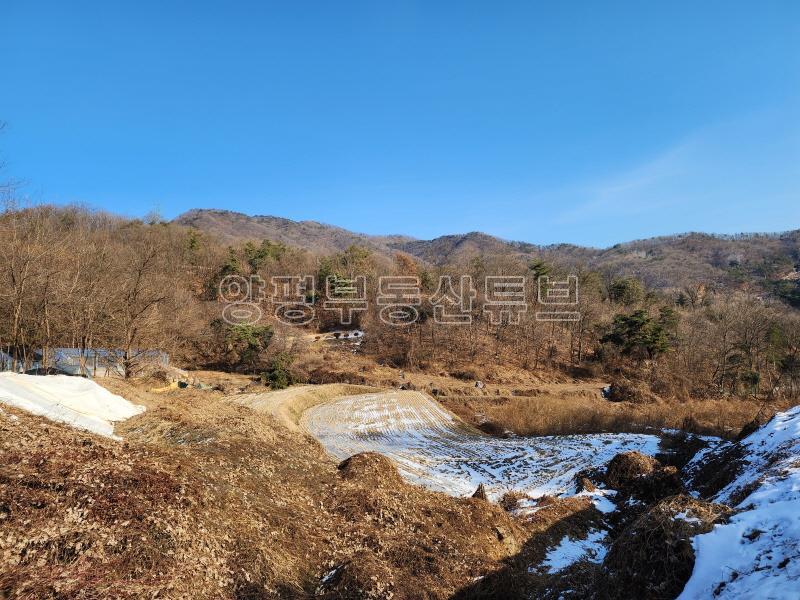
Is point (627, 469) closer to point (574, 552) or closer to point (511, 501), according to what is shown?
point (511, 501)

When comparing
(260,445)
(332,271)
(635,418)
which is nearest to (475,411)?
(635,418)

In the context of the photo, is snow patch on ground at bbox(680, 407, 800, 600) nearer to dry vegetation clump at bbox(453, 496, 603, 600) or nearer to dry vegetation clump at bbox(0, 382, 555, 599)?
dry vegetation clump at bbox(453, 496, 603, 600)

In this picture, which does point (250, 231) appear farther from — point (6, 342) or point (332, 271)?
point (6, 342)

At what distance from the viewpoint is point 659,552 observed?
4066 millimetres

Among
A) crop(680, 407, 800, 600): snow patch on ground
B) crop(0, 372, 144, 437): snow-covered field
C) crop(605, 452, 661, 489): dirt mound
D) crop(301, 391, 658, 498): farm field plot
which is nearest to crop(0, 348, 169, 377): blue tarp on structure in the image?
crop(301, 391, 658, 498): farm field plot

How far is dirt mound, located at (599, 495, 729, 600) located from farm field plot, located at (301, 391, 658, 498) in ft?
23.3

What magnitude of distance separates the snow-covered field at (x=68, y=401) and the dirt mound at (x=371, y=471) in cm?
460

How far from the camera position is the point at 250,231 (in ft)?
496

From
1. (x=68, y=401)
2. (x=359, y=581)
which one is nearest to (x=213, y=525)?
(x=359, y=581)

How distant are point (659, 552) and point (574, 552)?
353 cm

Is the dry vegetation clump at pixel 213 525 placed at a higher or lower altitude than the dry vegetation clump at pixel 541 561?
higher

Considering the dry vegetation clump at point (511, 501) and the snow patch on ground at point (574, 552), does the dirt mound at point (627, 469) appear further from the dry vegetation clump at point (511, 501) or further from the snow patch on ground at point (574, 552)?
the snow patch on ground at point (574, 552)

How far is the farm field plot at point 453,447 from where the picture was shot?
41.6ft

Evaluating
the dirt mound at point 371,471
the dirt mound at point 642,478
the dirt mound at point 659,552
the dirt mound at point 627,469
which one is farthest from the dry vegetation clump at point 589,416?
the dirt mound at point 659,552
